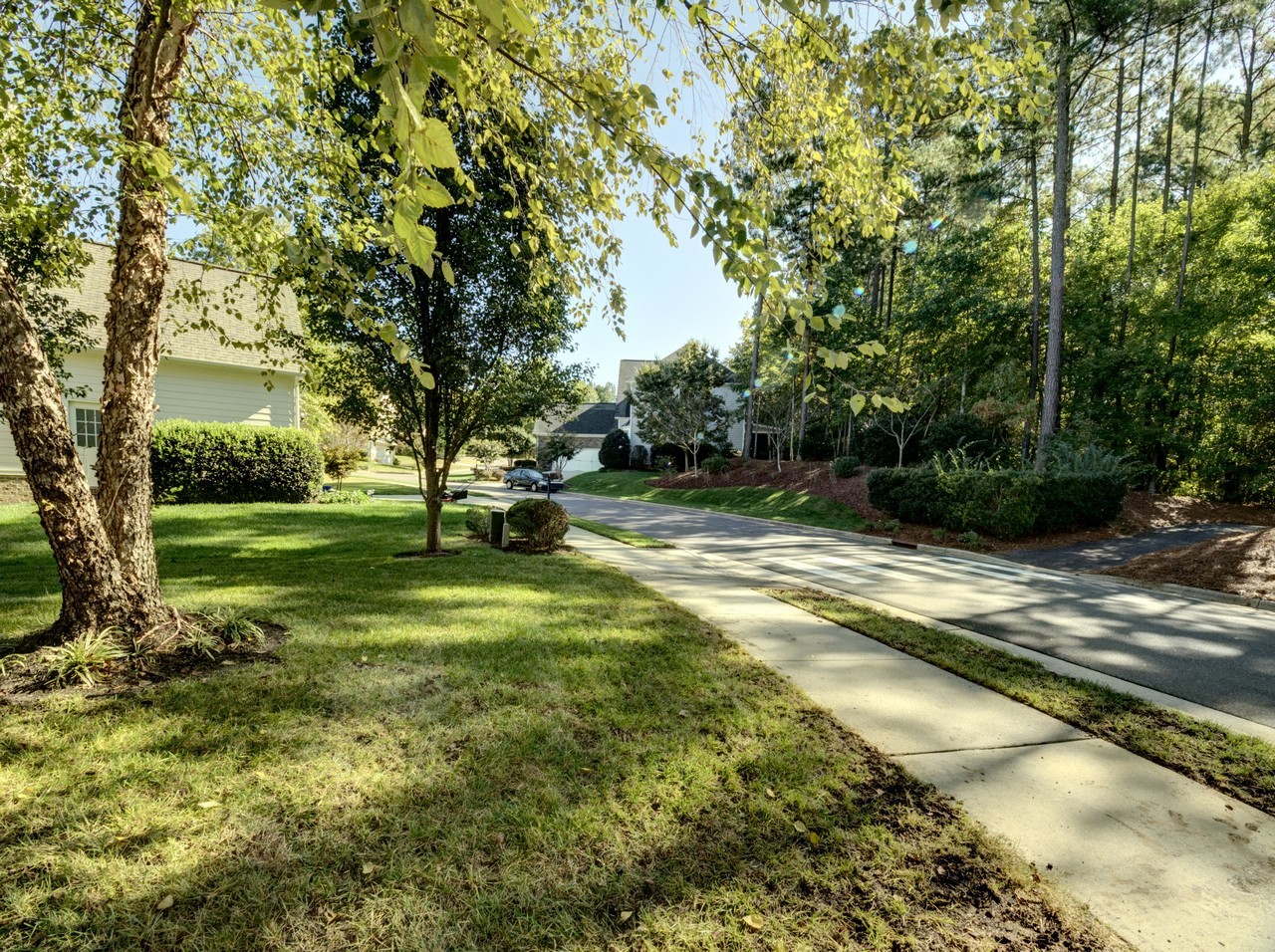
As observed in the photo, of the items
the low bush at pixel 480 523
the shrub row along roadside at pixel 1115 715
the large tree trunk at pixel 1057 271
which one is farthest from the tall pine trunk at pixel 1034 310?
the low bush at pixel 480 523

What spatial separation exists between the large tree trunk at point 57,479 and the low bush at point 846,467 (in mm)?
22342

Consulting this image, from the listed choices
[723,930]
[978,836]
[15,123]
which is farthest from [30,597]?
[978,836]

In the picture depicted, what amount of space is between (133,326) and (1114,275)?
2647 centimetres

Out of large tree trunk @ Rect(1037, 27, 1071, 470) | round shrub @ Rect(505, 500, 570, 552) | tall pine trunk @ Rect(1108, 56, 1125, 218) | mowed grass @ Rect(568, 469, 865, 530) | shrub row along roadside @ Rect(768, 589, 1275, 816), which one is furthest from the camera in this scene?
mowed grass @ Rect(568, 469, 865, 530)

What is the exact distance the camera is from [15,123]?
359cm

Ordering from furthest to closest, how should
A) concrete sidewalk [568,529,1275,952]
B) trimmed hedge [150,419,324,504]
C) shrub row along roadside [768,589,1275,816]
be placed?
trimmed hedge [150,419,324,504]
shrub row along roadside [768,589,1275,816]
concrete sidewalk [568,529,1275,952]

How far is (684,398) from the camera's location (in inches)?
1233

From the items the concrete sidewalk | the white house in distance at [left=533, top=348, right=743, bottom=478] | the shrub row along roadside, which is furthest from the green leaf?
the white house in distance at [left=533, top=348, right=743, bottom=478]

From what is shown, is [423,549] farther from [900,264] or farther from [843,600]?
[900,264]

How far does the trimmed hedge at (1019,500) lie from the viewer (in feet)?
45.1

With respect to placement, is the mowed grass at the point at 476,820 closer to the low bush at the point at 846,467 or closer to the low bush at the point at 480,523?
the low bush at the point at 480,523

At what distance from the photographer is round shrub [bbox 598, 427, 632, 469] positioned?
41250mm

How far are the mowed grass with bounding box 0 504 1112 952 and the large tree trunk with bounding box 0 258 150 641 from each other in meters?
0.73

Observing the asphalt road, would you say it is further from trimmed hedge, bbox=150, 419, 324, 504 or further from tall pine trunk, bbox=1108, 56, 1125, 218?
tall pine trunk, bbox=1108, 56, 1125, 218
